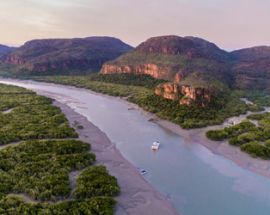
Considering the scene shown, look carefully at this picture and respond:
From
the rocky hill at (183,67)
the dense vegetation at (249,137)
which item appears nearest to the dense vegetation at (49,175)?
the dense vegetation at (249,137)

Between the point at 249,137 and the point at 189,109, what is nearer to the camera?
the point at 249,137

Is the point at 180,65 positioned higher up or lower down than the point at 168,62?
lower down

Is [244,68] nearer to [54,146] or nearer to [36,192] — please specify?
[54,146]

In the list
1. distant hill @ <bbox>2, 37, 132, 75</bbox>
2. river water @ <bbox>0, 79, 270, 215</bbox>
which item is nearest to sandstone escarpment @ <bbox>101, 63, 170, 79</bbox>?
distant hill @ <bbox>2, 37, 132, 75</bbox>

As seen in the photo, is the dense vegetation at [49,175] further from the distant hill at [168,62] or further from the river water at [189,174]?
the distant hill at [168,62]

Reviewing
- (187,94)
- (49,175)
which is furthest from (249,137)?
(49,175)

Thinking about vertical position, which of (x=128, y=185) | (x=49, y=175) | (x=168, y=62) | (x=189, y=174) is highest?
(x=168, y=62)

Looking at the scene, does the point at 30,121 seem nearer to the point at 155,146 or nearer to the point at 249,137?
the point at 155,146

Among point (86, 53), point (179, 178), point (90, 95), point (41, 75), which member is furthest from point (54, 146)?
point (86, 53)

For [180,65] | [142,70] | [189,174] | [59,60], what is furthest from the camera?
[59,60]
